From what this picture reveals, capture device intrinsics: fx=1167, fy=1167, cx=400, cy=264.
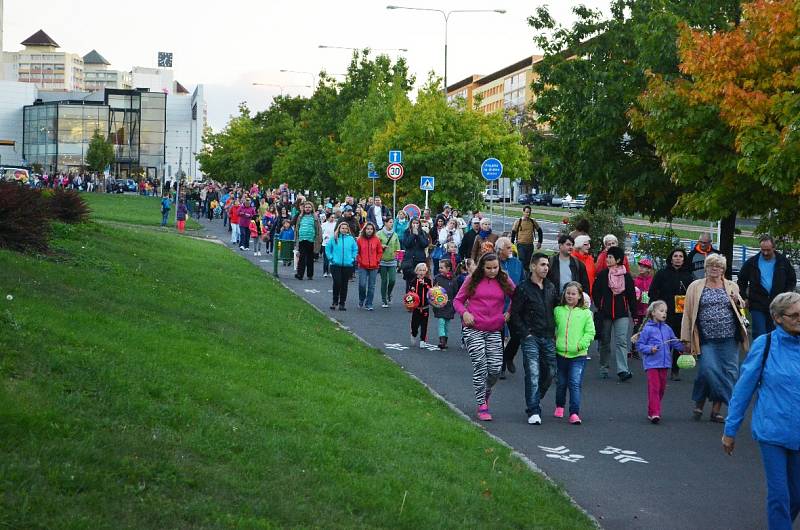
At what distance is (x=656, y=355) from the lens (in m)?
12.1

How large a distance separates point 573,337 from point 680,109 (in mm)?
9340

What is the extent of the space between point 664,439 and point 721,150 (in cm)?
956

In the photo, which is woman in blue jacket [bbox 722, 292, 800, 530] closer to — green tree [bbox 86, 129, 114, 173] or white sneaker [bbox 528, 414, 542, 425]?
white sneaker [bbox 528, 414, 542, 425]

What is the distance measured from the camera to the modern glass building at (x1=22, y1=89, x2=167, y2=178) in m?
149

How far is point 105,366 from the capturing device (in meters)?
8.62

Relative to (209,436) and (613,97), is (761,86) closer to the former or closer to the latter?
(613,97)

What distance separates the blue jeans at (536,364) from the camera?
38.1 feet

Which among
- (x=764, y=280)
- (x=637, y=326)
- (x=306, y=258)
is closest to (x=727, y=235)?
(x=306, y=258)

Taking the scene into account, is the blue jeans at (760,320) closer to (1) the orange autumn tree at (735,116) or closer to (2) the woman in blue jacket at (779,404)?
(1) the orange autumn tree at (735,116)

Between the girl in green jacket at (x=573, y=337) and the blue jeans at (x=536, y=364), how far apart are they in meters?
0.09

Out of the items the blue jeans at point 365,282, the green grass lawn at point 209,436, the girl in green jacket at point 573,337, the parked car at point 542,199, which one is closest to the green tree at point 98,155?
the parked car at point 542,199

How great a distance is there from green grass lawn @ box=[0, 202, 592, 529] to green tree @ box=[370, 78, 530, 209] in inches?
1208

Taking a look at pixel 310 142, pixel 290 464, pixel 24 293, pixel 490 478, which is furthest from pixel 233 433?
pixel 310 142

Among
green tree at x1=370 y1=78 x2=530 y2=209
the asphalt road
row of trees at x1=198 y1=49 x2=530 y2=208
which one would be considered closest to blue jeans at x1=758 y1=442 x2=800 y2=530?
the asphalt road
